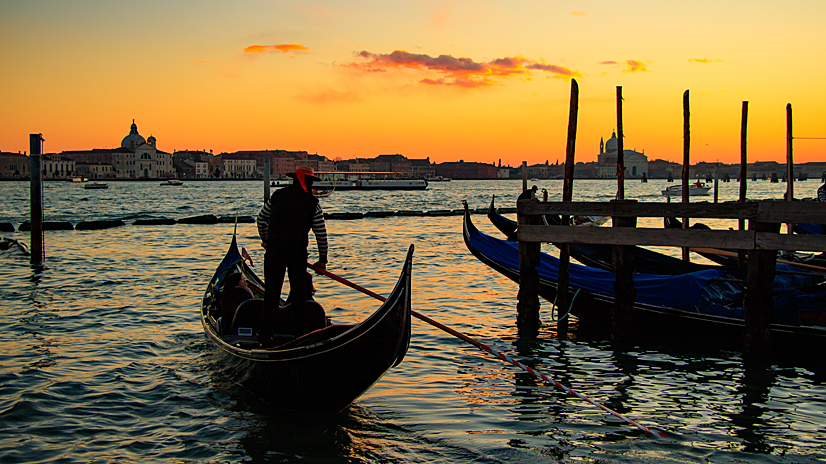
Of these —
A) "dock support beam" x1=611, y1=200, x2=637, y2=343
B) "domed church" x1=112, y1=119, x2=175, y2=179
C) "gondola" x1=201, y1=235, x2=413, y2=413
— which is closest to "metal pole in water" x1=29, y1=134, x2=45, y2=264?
"gondola" x1=201, y1=235, x2=413, y2=413

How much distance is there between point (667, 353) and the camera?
6.44 meters

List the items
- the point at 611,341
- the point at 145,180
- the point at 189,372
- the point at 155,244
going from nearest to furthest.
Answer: the point at 189,372, the point at 611,341, the point at 155,244, the point at 145,180

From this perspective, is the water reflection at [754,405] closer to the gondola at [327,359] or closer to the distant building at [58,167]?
the gondola at [327,359]

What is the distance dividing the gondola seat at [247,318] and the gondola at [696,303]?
348cm

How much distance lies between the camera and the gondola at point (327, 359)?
416 centimetres

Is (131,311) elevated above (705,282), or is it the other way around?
(705,282)

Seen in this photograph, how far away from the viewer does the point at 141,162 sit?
433 feet

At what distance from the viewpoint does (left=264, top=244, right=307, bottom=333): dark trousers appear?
4.69 metres

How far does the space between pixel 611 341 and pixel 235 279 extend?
12.8ft

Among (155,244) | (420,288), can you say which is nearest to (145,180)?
(155,244)

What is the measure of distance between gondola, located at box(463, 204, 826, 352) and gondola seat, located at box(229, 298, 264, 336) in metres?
3.48

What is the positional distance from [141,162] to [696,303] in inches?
5438

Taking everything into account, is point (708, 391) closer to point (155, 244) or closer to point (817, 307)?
point (817, 307)

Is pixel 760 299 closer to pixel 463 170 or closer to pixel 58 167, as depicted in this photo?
pixel 58 167
